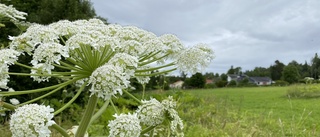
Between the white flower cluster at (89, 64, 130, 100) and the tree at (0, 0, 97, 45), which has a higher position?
the tree at (0, 0, 97, 45)

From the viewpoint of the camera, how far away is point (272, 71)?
96188mm

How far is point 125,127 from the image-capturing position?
1.70 m

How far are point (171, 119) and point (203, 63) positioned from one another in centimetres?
43

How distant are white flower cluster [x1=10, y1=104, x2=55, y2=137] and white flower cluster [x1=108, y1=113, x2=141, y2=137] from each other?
11.9 inches

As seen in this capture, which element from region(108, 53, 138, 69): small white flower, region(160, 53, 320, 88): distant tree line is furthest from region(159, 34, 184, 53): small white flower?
region(160, 53, 320, 88): distant tree line

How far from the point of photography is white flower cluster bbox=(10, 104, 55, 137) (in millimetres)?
1513

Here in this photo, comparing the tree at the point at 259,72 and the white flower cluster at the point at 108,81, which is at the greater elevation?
the tree at the point at 259,72

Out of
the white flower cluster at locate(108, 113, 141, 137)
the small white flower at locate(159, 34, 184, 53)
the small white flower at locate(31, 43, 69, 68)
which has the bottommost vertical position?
the white flower cluster at locate(108, 113, 141, 137)

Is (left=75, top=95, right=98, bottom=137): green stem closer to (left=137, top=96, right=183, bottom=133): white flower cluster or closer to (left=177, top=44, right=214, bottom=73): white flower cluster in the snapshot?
(left=137, top=96, right=183, bottom=133): white flower cluster

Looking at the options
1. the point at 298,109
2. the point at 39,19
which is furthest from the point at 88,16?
the point at 298,109

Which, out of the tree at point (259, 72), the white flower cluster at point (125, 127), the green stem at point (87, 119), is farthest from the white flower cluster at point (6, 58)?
the tree at point (259, 72)

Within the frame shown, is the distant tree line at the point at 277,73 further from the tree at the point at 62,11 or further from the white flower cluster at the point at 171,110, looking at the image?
the white flower cluster at the point at 171,110

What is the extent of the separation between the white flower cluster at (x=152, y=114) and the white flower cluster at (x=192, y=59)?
33 cm

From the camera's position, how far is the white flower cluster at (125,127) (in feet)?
5.57
